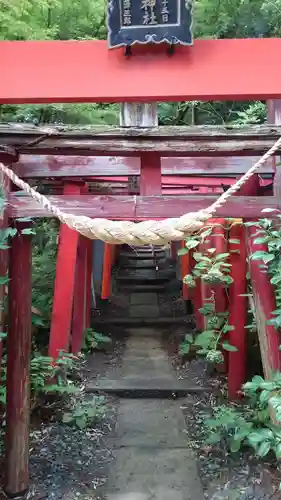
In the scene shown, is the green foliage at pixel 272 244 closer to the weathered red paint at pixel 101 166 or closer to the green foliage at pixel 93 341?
the weathered red paint at pixel 101 166

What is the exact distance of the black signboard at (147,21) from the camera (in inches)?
133

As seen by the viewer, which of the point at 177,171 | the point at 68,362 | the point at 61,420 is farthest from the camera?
the point at 68,362

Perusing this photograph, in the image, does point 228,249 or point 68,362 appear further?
point 68,362

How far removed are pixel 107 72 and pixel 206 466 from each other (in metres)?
3.63

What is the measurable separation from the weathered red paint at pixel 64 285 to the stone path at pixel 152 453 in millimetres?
1227

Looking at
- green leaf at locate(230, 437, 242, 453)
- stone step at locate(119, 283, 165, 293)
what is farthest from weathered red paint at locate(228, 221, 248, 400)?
stone step at locate(119, 283, 165, 293)

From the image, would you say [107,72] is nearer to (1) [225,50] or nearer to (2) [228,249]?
(1) [225,50]

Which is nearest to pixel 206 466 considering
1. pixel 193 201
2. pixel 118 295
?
pixel 193 201

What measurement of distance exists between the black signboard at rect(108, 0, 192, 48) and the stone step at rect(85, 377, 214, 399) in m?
4.74

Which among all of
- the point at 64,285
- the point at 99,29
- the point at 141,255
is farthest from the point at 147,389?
the point at 141,255

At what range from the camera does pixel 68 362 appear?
6.09m

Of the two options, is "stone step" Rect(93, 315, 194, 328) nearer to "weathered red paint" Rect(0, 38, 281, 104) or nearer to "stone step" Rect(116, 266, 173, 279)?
"stone step" Rect(116, 266, 173, 279)

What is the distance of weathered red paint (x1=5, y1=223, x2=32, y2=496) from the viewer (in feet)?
12.2

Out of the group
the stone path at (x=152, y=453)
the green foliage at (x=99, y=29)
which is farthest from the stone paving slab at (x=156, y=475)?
the green foliage at (x=99, y=29)
